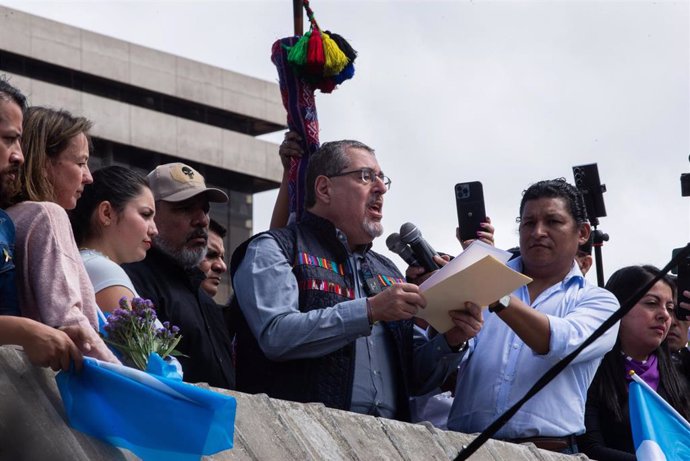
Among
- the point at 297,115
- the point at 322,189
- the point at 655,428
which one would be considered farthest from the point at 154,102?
the point at 655,428

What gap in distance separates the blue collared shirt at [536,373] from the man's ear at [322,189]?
0.89 m

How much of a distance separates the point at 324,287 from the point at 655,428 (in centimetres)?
146

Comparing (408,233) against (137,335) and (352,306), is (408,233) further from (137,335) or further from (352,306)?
(137,335)

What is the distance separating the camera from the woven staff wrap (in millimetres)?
7387

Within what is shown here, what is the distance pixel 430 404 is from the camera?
23.8 feet

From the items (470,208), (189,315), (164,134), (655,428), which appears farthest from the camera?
(164,134)

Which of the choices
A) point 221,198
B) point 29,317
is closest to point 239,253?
point 221,198

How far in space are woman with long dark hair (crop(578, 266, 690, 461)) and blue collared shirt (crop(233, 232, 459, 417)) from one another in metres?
0.82

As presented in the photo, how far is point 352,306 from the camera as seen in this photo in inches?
247

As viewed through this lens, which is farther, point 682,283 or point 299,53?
point 682,283

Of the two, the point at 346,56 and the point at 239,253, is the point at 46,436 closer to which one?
the point at 239,253

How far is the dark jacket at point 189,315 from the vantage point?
247 inches

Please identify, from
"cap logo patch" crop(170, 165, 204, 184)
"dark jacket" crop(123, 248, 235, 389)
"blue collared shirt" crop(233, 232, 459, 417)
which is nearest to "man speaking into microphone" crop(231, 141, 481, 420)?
"blue collared shirt" crop(233, 232, 459, 417)

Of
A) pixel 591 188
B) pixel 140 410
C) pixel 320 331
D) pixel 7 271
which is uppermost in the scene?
pixel 591 188
